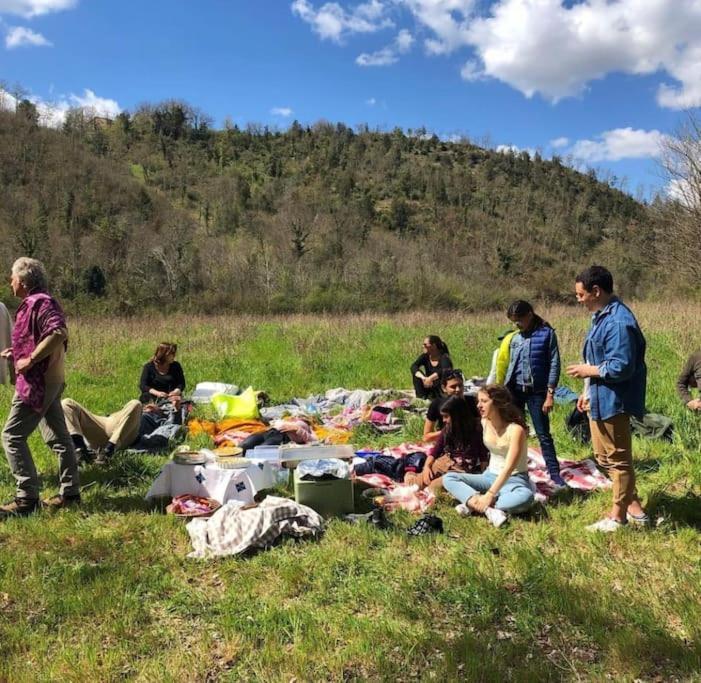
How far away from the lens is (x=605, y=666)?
248 cm

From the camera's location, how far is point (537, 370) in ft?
16.1

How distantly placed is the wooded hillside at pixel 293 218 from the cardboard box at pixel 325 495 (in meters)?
26.8

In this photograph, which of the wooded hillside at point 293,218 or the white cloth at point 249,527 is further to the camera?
the wooded hillside at point 293,218

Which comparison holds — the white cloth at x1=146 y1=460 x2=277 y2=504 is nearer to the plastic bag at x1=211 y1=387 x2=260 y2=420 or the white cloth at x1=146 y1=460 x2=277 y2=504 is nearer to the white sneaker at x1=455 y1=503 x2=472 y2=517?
the white sneaker at x1=455 y1=503 x2=472 y2=517

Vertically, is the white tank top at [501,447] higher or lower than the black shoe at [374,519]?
higher

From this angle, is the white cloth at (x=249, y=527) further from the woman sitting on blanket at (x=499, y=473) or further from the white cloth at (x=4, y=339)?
the white cloth at (x=4, y=339)

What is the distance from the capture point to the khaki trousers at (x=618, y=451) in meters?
3.66

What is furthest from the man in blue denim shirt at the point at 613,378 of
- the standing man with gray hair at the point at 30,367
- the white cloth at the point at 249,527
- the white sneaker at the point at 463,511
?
the standing man with gray hair at the point at 30,367

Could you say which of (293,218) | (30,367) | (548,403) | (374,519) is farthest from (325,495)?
(293,218)

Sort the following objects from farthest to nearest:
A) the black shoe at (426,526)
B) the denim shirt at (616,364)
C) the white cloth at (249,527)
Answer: the black shoe at (426,526) < the white cloth at (249,527) < the denim shirt at (616,364)

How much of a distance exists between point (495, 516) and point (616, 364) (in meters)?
1.36

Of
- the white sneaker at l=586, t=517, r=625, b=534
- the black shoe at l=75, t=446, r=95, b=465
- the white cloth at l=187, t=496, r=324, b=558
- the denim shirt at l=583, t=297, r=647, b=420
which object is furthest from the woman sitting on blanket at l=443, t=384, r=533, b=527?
the black shoe at l=75, t=446, r=95, b=465

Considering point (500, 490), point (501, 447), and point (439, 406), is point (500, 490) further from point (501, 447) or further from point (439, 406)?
point (439, 406)

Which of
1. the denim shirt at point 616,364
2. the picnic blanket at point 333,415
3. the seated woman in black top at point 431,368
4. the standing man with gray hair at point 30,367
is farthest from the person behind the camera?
the seated woman in black top at point 431,368
